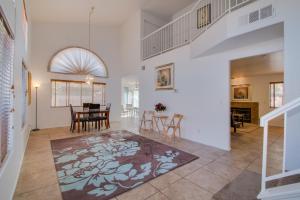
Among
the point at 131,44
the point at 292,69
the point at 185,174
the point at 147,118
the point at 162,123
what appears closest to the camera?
the point at 292,69

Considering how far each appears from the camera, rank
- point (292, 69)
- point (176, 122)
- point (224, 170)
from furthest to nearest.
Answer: point (176, 122), point (224, 170), point (292, 69)

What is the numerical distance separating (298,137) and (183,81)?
295 centimetres

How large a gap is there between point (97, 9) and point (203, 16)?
4099 mm

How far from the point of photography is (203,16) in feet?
17.8

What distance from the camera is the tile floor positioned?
1960 millimetres

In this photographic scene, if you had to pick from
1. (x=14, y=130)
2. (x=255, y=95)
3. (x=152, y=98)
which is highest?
(x=255, y=95)

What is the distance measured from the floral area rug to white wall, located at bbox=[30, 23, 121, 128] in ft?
8.22

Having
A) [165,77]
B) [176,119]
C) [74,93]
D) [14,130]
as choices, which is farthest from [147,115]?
[14,130]

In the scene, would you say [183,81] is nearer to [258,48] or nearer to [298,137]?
[258,48]

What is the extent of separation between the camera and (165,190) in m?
2.05

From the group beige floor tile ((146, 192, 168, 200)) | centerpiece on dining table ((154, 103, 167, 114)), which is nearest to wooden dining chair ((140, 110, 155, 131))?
centerpiece on dining table ((154, 103, 167, 114))

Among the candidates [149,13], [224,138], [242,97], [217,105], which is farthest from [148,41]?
[242,97]

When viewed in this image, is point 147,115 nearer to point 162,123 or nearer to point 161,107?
point 162,123

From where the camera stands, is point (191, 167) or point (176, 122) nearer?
point (191, 167)
